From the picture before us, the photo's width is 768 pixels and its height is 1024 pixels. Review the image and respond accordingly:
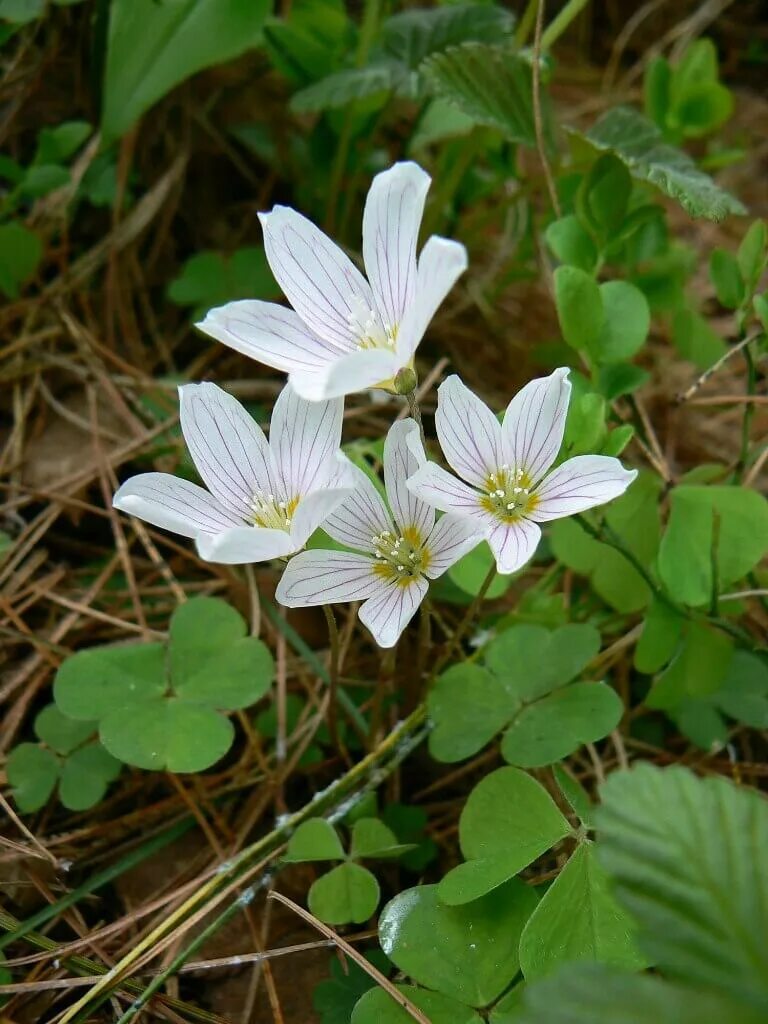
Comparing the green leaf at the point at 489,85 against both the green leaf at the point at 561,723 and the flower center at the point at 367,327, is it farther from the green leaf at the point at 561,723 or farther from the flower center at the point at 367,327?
the green leaf at the point at 561,723

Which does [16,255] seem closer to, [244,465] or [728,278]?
[244,465]

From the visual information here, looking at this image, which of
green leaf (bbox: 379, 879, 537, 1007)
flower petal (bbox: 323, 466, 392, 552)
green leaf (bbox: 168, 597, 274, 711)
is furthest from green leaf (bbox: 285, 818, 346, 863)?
flower petal (bbox: 323, 466, 392, 552)

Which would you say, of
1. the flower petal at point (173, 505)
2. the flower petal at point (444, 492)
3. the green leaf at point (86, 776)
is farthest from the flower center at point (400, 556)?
the green leaf at point (86, 776)

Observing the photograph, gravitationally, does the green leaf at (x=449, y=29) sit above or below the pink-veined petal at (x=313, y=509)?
above

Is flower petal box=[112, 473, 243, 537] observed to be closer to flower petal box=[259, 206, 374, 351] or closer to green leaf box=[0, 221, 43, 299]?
flower petal box=[259, 206, 374, 351]

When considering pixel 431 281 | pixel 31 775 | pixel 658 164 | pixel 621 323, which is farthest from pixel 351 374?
pixel 658 164
